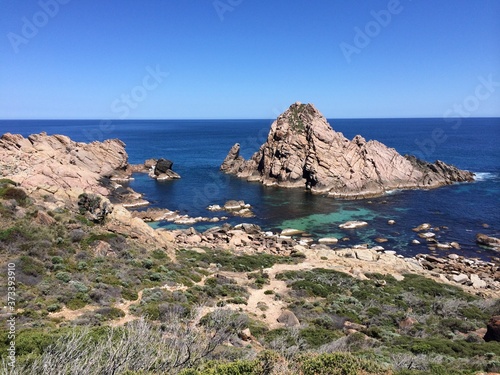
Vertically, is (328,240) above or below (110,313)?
below

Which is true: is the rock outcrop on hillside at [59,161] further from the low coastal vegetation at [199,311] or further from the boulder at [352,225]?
the boulder at [352,225]

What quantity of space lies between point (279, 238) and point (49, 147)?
57.3m

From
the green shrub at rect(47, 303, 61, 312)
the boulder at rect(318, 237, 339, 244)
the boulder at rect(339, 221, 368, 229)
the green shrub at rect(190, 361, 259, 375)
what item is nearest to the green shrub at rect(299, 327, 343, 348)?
the green shrub at rect(190, 361, 259, 375)

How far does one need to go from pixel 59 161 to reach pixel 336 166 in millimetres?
61816

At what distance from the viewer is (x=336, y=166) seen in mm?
80500

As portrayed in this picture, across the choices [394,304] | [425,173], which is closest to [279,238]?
[394,304]

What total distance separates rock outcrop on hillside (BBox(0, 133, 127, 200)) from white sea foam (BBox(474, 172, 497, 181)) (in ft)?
295

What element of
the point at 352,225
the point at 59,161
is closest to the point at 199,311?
the point at 352,225

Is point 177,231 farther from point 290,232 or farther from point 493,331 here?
point 493,331

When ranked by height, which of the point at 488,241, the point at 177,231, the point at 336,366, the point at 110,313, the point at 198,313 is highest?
the point at 198,313

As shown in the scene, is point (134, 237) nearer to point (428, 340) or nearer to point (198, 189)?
point (428, 340)

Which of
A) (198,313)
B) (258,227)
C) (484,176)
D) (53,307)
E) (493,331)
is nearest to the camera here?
(198,313)

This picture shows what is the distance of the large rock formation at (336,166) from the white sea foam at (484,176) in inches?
94.0

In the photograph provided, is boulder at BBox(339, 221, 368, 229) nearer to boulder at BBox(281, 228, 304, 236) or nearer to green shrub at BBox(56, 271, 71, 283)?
boulder at BBox(281, 228, 304, 236)
